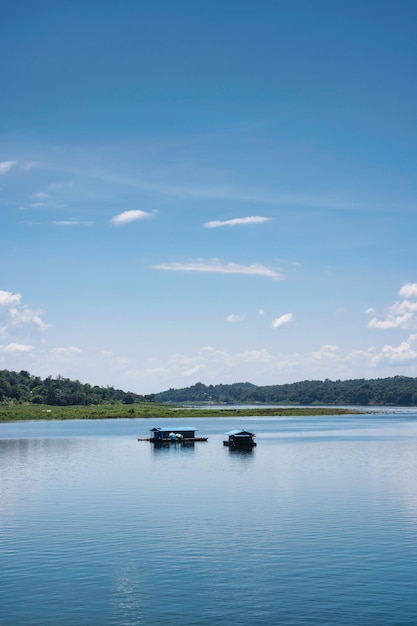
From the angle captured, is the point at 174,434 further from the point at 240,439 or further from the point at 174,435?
the point at 240,439

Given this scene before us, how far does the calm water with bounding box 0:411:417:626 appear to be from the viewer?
3700cm

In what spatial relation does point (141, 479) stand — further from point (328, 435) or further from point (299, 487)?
point (328, 435)

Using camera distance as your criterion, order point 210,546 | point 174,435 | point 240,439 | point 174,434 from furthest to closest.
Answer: point 174,434 < point 174,435 < point 240,439 < point 210,546

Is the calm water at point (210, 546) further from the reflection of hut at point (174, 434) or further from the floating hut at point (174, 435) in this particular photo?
the reflection of hut at point (174, 434)

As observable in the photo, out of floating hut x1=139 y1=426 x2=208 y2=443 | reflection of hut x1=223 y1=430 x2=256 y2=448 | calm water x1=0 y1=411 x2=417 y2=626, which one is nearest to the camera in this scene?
calm water x1=0 y1=411 x2=417 y2=626

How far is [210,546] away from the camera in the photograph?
165 feet

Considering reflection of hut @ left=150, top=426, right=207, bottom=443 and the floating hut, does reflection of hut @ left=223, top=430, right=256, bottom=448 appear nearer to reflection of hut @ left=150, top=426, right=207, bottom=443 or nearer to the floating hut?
the floating hut

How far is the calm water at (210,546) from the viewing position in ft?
121

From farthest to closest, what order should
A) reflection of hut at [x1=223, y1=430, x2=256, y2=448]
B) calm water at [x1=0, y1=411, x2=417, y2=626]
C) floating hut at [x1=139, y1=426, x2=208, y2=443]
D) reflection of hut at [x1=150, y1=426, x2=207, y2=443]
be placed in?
1. reflection of hut at [x1=150, y1=426, x2=207, y2=443]
2. floating hut at [x1=139, y1=426, x2=208, y2=443]
3. reflection of hut at [x1=223, y1=430, x2=256, y2=448]
4. calm water at [x1=0, y1=411, x2=417, y2=626]

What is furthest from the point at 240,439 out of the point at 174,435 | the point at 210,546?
the point at 210,546

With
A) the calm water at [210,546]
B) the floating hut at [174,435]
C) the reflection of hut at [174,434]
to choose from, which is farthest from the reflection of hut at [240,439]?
the calm water at [210,546]

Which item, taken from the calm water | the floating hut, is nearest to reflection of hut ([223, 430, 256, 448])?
the floating hut

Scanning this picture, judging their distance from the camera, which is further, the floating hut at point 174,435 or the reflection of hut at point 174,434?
the reflection of hut at point 174,434

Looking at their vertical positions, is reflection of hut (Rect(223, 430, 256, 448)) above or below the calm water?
above
